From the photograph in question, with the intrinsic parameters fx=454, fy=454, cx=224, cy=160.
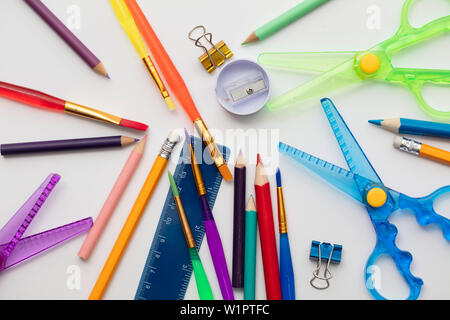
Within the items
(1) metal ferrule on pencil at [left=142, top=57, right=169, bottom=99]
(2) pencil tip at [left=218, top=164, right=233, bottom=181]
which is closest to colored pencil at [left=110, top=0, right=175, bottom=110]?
(1) metal ferrule on pencil at [left=142, top=57, right=169, bottom=99]

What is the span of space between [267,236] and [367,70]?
589 mm

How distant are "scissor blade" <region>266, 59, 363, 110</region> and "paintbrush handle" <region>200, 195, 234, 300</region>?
0.38 metres

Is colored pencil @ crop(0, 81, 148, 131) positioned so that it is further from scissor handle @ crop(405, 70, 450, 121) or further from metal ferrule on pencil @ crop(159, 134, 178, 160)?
scissor handle @ crop(405, 70, 450, 121)

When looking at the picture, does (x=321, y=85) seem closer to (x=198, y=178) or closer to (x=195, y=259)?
(x=198, y=178)

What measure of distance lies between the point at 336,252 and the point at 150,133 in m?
0.69

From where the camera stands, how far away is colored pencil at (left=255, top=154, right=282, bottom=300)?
138 centimetres

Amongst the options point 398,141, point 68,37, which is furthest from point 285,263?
point 68,37

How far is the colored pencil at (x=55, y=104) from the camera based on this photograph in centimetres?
142

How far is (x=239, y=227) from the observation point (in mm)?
1398

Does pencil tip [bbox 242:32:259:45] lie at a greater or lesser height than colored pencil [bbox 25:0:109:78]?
lesser

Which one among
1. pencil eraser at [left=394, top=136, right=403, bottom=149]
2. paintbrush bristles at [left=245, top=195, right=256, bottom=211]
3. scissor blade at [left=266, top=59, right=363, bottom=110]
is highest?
scissor blade at [left=266, top=59, right=363, bottom=110]

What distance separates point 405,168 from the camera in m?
1.44
